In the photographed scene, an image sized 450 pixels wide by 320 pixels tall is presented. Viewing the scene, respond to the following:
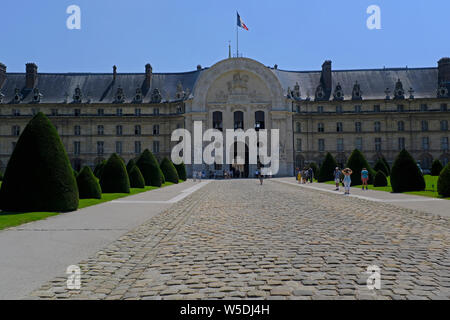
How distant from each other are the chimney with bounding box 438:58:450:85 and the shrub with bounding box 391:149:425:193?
47.4 metres

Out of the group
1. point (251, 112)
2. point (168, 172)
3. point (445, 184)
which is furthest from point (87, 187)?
point (251, 112)

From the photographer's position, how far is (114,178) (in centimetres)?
2383

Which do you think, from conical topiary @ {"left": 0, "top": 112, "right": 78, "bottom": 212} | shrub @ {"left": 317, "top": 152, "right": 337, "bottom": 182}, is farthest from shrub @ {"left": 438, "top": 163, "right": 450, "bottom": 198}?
conical topiary @ {"left": 0, "top": 112, "right": 78, "bottom": 212}

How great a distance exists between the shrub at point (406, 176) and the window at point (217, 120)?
36767mm

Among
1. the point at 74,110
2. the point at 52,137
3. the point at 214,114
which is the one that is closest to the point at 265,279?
the point at 52,137

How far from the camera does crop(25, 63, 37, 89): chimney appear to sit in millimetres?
64125

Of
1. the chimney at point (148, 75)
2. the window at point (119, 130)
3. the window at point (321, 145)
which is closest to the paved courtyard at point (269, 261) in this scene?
the window at point (321, 145)

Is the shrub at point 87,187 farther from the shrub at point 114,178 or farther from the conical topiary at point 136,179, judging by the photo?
the conical topiary at point 136,179

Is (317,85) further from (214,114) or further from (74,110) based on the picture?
(74,110)

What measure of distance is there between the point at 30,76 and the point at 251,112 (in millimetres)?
37456

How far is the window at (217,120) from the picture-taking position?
58250mm

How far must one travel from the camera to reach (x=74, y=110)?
205 ft

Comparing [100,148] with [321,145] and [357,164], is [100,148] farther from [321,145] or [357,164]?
[357,164]

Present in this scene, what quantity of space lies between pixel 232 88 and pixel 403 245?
171 feet
